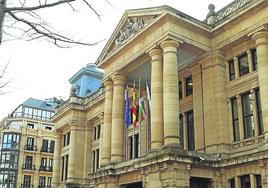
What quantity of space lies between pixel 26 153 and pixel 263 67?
55.8 m

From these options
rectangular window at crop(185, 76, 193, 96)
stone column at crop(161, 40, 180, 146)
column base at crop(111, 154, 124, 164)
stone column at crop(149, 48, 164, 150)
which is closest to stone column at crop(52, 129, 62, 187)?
column base at crop(111, 154, 124, 164)

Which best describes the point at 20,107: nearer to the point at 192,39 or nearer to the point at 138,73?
the point at 138,73

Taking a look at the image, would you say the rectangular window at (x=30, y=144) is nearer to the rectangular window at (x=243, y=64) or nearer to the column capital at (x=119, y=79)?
the column capital at (x=119, y=79)

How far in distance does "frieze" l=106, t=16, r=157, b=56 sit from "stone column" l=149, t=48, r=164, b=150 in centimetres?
255

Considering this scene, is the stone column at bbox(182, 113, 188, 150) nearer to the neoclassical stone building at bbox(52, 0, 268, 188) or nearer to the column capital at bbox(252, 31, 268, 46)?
the neoclassical stone building at bbox(52, 0, 268, 188)

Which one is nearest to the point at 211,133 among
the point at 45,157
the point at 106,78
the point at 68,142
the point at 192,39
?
the point at 192,39

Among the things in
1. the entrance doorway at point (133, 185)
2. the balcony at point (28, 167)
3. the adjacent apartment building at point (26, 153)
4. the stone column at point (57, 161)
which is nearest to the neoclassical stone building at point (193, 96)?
the entrance doorway at point (133, 185)

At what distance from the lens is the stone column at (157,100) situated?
1006 inches

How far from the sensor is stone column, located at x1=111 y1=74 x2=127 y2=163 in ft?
98.4

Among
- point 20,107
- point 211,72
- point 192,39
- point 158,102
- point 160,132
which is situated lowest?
point 160,132

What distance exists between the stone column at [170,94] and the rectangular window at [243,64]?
14.7ft

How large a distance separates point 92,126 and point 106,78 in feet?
41.9

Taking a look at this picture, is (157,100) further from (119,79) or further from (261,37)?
(261,37)

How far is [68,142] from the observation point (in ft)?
153
